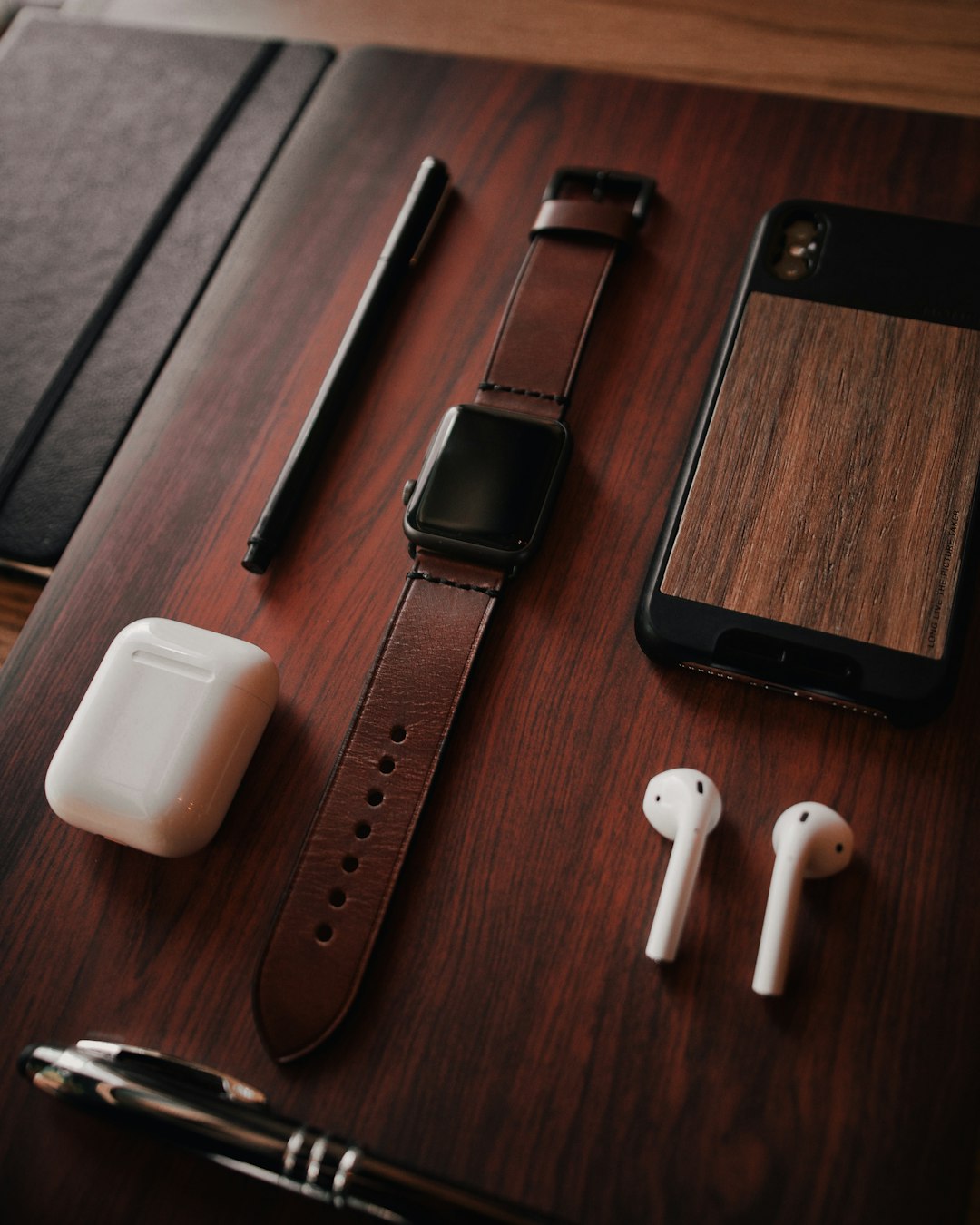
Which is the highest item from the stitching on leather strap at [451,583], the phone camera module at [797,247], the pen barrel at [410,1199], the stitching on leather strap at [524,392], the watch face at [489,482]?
the phone camera module at [797,247]

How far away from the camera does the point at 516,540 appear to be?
0.56 m

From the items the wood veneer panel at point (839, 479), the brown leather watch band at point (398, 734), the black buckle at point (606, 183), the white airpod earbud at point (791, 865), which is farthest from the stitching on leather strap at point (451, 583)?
the black buckle at point (606, 183)

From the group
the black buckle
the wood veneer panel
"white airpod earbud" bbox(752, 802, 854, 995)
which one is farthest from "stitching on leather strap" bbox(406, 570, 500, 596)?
the black buckle

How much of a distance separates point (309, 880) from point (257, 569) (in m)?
0.21

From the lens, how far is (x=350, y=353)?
0.66 meters

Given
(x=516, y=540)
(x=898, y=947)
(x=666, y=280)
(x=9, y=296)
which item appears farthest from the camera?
(x=9, y=296)

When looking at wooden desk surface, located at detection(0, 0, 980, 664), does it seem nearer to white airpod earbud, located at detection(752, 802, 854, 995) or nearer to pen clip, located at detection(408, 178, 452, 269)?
pen clip, located at detection(408, 178, 452, 269)

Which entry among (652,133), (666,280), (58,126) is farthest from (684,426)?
(58,126)

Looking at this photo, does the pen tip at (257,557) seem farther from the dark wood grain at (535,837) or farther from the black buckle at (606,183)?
the black buckle at (606,183)

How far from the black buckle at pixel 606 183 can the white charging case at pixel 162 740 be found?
439mm

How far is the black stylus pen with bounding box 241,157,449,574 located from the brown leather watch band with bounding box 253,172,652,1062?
0.10 meters

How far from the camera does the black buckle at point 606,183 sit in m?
0.69

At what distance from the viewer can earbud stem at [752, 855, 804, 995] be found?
17.3 inches

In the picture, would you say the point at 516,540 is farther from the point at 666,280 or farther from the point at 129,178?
the point at 129,178
